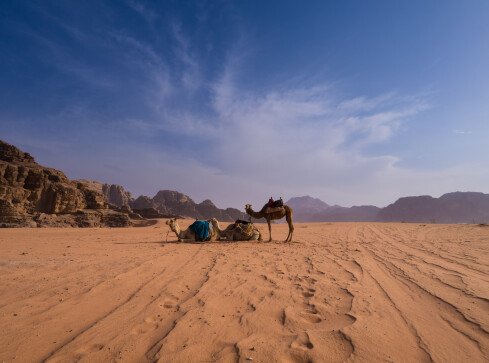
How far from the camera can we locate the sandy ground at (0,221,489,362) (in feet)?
7.32

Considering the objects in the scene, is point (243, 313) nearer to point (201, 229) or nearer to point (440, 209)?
point (201, 229)

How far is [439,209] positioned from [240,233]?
14273 centimetres

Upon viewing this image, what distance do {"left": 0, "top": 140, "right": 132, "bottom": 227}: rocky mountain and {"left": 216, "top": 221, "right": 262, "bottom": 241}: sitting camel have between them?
19.4m

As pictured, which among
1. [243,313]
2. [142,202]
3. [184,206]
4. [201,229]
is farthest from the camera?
[184,206]

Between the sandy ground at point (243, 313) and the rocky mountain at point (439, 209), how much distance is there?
12012 cm

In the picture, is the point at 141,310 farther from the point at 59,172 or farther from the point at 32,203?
the point at 59,172

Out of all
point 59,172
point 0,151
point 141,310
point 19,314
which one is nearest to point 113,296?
point 141,310

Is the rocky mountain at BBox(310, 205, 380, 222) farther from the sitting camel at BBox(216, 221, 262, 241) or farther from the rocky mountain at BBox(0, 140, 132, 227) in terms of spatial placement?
the sitting camel at BBox(216, 221, 262, 241)

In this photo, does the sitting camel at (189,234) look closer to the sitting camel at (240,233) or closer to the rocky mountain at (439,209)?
the sitting camel at (240,233)

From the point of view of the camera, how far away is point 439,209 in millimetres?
117938

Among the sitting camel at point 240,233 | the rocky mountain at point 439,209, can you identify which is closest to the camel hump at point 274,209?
the sitting camel at point 240,233

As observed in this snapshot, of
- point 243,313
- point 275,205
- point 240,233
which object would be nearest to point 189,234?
point 240,233

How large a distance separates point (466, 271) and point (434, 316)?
8.85 feet

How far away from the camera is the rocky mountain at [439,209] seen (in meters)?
110
